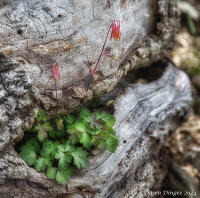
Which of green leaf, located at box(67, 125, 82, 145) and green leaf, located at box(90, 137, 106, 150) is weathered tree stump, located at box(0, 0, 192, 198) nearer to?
green leaf, located at box(90, 137, 106, 150)

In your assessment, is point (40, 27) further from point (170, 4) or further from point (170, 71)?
point (170, 71)

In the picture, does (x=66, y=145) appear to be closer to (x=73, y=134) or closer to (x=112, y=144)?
(x=73, y=134)

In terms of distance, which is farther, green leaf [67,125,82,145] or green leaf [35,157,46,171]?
green leaf [67,125,82,145]

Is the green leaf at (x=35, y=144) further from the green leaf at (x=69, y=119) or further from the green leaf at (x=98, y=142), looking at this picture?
the green leaf at (x=98, y=142)

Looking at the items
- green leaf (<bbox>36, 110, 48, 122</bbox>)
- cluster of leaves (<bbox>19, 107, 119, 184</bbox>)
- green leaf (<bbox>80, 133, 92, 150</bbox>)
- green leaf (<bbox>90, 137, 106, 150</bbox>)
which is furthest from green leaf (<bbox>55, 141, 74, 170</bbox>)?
green leaf (<bbox>36, 110, 48, 122</bbox>)

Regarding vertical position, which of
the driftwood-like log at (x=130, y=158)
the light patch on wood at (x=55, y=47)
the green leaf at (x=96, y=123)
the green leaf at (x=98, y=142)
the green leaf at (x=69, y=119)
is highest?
the light patch on wood at (x=55, y=47)

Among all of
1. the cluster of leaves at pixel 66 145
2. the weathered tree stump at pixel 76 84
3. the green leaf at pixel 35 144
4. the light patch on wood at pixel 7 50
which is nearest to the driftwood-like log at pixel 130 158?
the weathered tree stump at pixel 76 84

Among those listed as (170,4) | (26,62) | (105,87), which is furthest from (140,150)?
(170,4)
